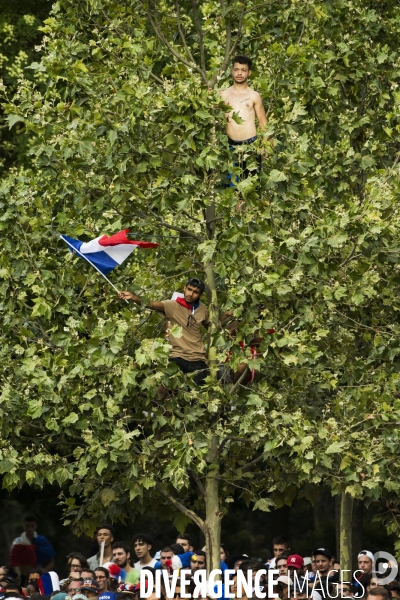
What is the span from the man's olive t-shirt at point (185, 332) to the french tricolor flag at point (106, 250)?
78 centimetres

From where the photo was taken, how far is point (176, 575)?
15172 millimetres

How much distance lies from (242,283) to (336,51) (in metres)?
4.75

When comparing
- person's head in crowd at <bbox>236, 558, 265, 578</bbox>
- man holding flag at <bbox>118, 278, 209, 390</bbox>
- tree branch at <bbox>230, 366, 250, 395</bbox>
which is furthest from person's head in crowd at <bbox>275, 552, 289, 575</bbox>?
man holding flag at <bbox>118, 278, 209, 390</bbox>

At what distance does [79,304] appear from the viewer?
1548cm

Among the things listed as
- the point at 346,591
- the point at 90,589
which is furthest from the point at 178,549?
the point at 346,591

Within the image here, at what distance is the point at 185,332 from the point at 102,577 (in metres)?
3.12

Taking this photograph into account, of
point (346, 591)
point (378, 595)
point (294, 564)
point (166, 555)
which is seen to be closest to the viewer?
point (378, 595)

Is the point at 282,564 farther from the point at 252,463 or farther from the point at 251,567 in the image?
the point at 252,463

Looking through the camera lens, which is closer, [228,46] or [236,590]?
[236,590]

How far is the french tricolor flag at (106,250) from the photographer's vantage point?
15.0 metres

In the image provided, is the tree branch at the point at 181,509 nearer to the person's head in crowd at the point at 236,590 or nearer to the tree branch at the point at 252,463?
the person's head in crowd at the point at 236,590

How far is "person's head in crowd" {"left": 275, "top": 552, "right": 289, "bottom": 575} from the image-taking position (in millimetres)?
16625

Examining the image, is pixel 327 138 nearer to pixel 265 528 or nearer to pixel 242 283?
pixel 242 283

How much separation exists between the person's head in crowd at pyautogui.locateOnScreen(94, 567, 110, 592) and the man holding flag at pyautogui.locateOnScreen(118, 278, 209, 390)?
2.36m
